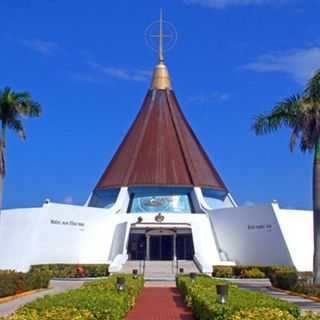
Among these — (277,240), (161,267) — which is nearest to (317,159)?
(277,240)

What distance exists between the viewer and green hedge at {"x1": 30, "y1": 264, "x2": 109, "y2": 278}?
39.7m

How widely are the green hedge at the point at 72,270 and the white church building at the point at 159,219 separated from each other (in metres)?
1.83

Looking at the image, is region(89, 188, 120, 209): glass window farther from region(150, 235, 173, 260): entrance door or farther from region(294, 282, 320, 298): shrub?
region(294, 282, 320, 298): shrub

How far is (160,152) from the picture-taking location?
5391 cm

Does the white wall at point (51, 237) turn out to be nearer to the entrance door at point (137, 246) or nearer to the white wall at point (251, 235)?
the entrance door at point (137, 246)

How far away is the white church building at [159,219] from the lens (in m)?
41.5

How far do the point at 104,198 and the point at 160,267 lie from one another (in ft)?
35.2

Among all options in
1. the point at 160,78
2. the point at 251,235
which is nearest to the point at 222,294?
the point at 251,235

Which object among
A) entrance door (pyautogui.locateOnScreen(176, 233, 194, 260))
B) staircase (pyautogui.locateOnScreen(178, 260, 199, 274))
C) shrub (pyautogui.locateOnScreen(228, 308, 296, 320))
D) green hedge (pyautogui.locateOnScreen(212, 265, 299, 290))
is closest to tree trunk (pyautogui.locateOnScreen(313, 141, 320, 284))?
green hedge (pyautogui.locateOnScreen(212, 265, 299, 290))

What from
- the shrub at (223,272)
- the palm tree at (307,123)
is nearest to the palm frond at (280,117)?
the palm tree at (307,123)

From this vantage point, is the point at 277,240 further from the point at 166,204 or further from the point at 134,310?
the point at 134,310

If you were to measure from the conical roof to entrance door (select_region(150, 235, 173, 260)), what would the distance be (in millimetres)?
4434

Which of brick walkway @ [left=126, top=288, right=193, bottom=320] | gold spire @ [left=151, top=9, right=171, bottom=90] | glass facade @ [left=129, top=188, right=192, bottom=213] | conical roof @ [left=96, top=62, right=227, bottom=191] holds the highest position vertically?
gold spire @ [left=151, top=9, right=171, bottom=90]

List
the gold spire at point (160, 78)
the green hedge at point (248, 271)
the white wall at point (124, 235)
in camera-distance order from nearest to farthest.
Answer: the green hedge at point (248, 271), the white wall at point (124, 235), the gold spire at point (160, 78)
